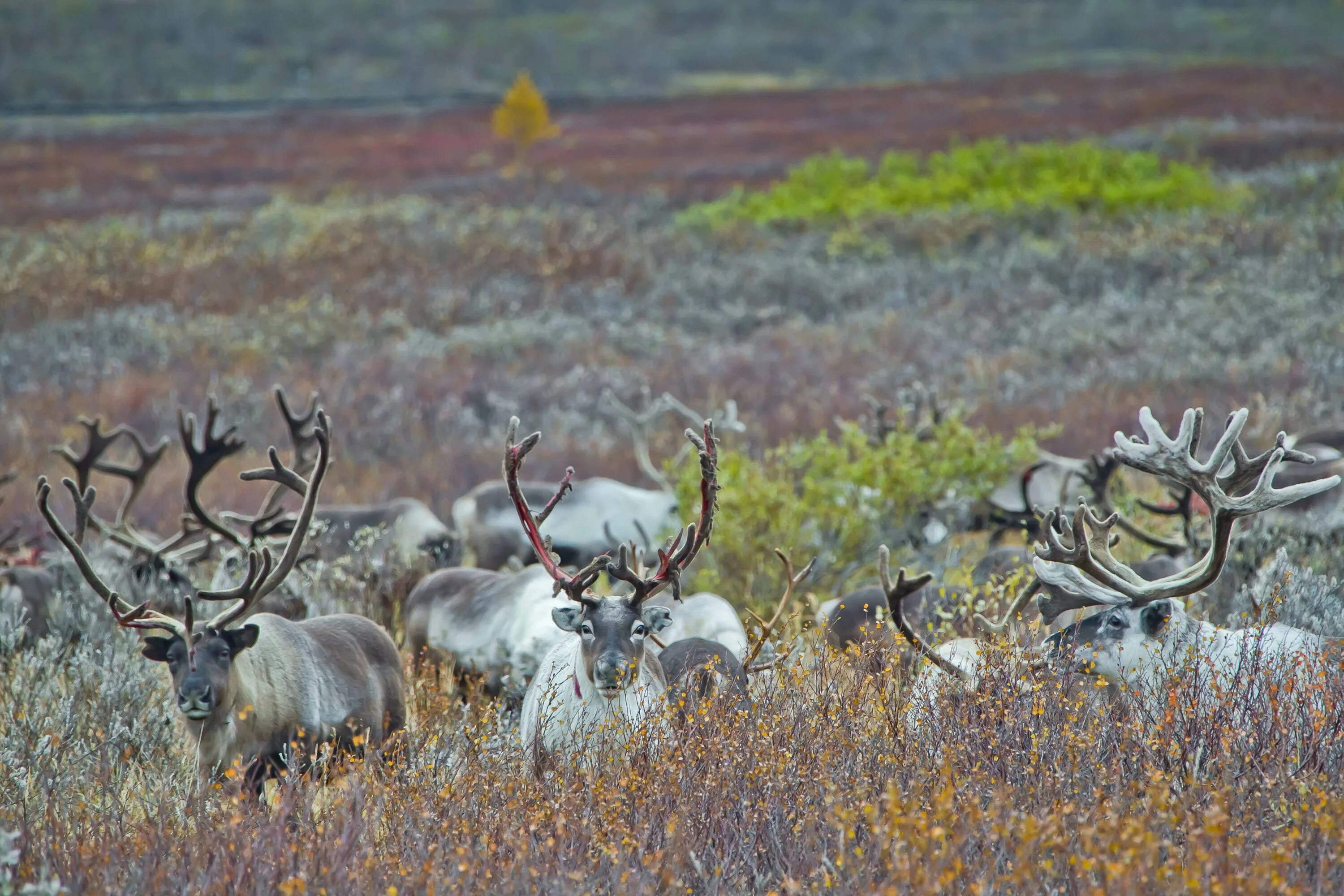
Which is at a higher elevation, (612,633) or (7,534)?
(612,633)

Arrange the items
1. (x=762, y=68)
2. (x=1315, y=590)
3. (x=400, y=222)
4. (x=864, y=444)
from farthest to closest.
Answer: (x=762, y=68)
(x=400, y=222)
(x=864, y=444)
(x=1315, y=590)

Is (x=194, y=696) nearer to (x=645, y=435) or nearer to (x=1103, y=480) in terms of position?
(x=1103, y=480)

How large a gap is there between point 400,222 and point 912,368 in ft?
48.5

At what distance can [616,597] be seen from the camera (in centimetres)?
533

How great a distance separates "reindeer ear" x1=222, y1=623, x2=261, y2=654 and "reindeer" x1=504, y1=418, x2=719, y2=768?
119 centimetres

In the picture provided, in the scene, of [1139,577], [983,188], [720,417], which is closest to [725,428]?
[720,417]

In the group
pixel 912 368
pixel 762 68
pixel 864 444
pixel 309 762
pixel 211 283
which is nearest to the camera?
pixel 309 762

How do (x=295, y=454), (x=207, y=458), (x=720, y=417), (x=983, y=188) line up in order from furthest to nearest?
1. (x=983, y=188)
2. (x=720, y=417)
3. (x=295, y=454)
4. (x=207, y=458)

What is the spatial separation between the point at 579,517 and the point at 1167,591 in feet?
18.5

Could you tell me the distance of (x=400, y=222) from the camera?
27031 millimetres

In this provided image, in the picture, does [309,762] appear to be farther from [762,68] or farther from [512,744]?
[762,68]

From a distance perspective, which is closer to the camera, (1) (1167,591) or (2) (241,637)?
(1) (1167,591)

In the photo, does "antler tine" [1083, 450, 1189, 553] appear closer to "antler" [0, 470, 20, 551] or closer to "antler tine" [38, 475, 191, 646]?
"antler tine" [38, 475, 191, 646]

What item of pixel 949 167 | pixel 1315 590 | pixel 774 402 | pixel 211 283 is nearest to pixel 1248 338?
pixel 774 402
